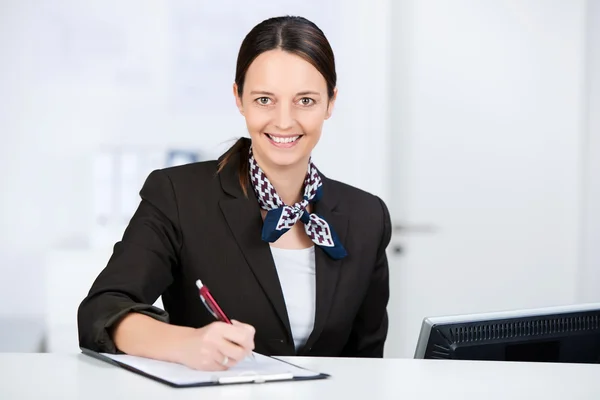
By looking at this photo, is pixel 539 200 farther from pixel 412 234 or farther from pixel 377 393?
pixel 377 393

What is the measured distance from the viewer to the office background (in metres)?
4.15

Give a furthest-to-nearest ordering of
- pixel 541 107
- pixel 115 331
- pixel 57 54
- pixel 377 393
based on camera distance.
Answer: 1. pixel 541 107
2. pixel 57 54
3. pixel 115 331
4. pixel 377 393

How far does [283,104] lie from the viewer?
1.96 m

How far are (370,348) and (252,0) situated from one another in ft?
8.24

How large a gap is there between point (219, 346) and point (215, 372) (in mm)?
53

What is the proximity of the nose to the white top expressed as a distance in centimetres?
30

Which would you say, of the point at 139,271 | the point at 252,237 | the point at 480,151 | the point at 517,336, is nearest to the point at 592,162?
the point at 480,151

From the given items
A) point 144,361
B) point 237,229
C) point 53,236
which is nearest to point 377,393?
point 144,361

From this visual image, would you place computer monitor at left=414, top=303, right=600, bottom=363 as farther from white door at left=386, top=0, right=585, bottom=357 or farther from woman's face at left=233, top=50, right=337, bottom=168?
white door at left=386, top=0, right=585, bottom=357

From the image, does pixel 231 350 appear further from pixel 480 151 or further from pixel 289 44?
pixel 480 151

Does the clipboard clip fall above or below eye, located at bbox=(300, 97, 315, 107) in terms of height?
below

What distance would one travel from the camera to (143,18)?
4207 millimetres

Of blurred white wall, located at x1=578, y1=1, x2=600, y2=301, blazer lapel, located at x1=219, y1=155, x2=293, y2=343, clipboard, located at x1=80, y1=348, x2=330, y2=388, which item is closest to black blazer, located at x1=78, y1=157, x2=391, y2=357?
blazer lapel, located at x1=219, y1=155, x2=293, y2=343

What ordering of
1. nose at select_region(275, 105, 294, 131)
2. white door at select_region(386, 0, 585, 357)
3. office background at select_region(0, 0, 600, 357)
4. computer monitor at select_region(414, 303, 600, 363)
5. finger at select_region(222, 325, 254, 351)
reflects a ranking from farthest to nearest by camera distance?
white door at select_region(386, 0, 585, 357), office background at select_region(0, 0, 600, 357), nose at select_region(275, 105, 294, 131), computer monitor at select_region(414, 303, 600, 363), finger at select_region(222, 325, 254, 351)
